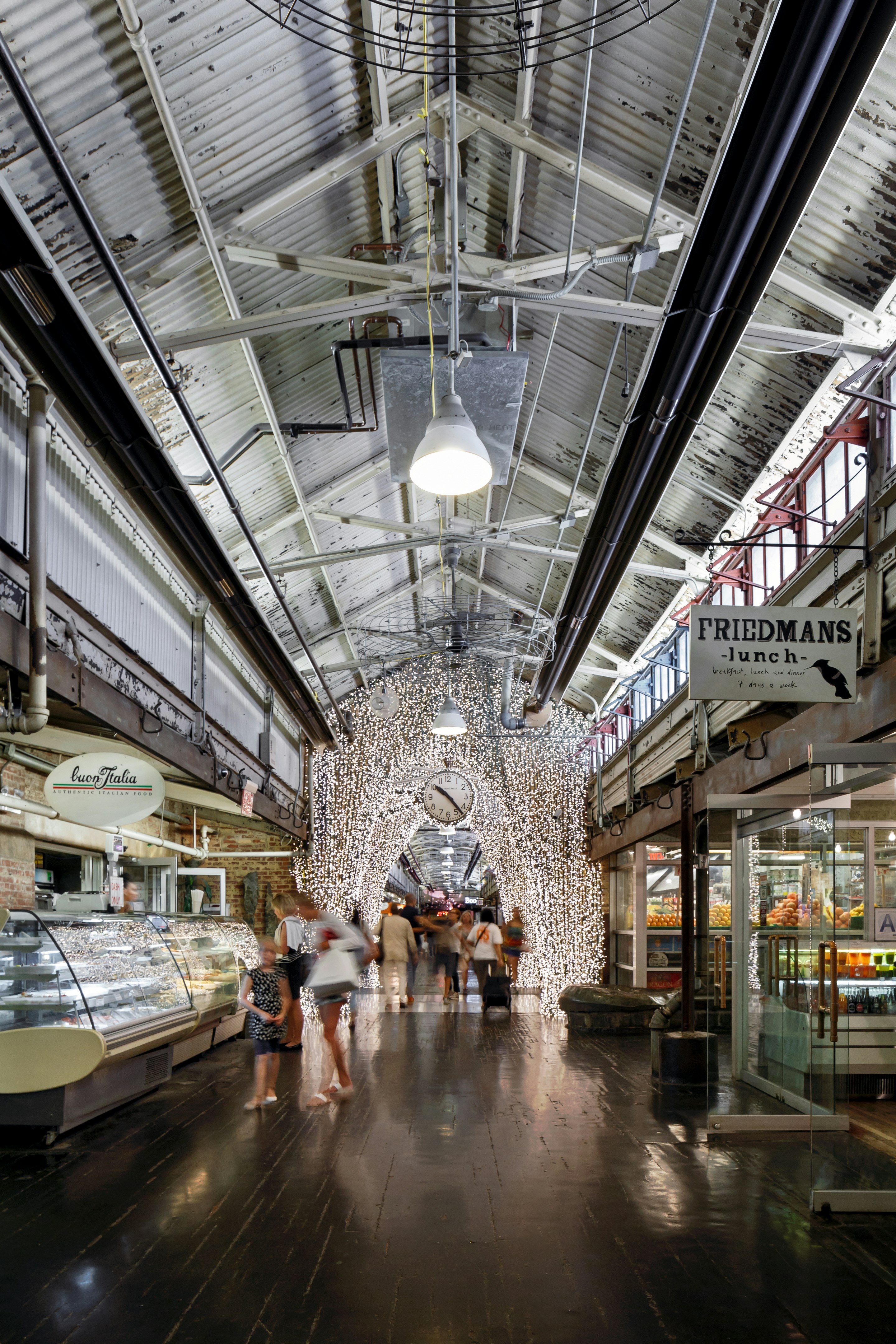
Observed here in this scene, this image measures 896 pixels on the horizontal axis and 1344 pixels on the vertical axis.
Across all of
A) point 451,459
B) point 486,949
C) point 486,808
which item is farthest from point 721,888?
point 486,808

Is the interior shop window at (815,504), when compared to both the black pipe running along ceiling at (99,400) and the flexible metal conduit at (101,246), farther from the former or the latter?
the black pipe running along ceiling at (99,400)

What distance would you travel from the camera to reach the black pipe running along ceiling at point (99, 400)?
15.5 feet

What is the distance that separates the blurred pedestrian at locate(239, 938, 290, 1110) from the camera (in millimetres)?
8016

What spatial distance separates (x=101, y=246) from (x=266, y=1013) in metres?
5.63

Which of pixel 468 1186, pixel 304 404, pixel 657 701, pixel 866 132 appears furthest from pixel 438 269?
pixel 657 701

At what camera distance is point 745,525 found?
33.3 ft

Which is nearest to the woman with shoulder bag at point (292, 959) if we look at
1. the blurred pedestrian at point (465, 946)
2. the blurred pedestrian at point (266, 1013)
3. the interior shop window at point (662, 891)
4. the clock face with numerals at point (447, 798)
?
the blurred pedestrian at point (266, 1013)

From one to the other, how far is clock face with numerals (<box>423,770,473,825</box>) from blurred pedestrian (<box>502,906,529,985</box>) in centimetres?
224

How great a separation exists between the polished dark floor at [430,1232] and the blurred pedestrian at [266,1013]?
0.26 meters

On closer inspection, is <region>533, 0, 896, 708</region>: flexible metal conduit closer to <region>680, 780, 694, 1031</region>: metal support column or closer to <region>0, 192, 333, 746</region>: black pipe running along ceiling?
<region>0, 192, 333, 746</region>: black pipe running along ceiling

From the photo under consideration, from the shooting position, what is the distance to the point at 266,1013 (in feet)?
27.1

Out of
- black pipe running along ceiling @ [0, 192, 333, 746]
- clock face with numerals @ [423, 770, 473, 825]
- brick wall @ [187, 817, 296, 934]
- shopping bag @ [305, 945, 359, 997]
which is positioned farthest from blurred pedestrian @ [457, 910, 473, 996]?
black pipe running along ceiling @ [0, 192, 333, 746]

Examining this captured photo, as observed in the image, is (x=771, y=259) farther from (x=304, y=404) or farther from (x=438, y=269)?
(x=304, y=404)

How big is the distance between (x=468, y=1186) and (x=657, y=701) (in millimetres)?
10342
